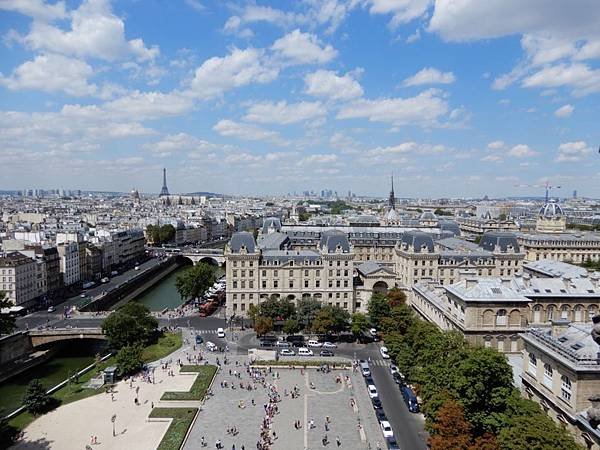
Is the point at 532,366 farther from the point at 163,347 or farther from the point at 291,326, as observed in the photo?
the point at 163,347

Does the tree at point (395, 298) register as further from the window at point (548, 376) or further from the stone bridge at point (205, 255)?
the stone bridge at point (205, 255)

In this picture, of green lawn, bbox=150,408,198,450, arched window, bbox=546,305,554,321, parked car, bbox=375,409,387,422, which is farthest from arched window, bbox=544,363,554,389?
green lawn, bbox=150,408,198,450

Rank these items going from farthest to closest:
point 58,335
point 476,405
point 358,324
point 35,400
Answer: point 58,335
point 358,324
point 35,400
point 476,405

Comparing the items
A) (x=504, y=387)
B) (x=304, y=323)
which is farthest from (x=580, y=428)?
(x=304, y=323)

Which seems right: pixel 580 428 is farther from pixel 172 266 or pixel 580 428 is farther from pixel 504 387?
pixel 172 266

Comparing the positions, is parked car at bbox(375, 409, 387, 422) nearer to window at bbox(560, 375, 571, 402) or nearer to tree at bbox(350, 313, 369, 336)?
window at bbox(560, 375, 571, 402)

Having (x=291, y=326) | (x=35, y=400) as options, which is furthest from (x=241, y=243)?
(x=35, y=400)
